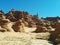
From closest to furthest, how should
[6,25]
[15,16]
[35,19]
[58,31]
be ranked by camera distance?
[58,31] < [6,25] < [15,16] < [35,19]

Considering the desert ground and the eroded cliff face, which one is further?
the eroded cliff face

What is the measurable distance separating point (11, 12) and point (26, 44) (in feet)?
183

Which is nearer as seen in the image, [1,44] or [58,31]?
[1,44]

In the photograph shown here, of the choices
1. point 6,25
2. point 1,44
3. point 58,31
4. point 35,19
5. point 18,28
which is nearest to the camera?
point 1,44

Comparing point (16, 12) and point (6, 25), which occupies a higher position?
point (16, 12)

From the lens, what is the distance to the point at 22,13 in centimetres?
7069

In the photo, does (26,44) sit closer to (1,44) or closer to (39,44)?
(39,44)

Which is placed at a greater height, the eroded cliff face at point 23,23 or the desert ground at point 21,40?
the eroded cliff face at point 23,23

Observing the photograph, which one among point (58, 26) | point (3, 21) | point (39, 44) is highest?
point (3, 21)

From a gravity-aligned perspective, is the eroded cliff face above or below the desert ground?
above

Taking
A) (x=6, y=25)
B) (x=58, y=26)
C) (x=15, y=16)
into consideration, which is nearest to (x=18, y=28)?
(x=6, y=25)

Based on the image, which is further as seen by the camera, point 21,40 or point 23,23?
point 23,23

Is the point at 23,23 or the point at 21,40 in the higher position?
the point at 23,23

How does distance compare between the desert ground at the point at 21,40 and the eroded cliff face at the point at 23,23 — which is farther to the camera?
the eroded cliff face at the point at 23,23
